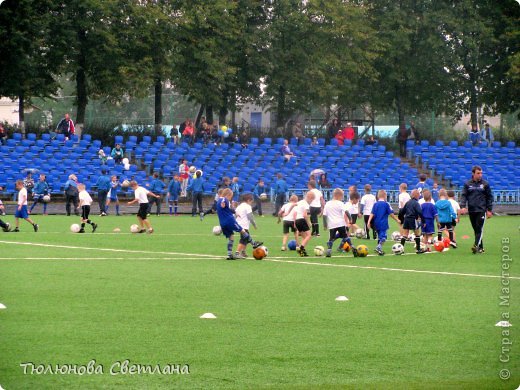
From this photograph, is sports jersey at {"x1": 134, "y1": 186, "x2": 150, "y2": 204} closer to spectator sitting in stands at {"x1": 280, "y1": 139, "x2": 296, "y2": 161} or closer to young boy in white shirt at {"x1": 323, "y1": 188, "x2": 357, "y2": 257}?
young boy in white shirt at {"x1": 323, "y1": 188, "x2": 357, "y2": 257}

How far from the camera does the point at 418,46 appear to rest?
63406 mm

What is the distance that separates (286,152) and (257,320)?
132 ft

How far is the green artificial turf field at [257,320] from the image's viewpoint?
37.7ft

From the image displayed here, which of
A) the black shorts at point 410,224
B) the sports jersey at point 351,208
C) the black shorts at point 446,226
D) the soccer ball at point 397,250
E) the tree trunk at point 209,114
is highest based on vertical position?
the tree trunk at point 209,114

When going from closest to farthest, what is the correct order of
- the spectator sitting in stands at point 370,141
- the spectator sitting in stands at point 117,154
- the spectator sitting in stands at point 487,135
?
the spectator sitting in stands at point 117,154 → the spectator sitting in stands at point 370,141 → the spectator sitting in stands at point 487,135

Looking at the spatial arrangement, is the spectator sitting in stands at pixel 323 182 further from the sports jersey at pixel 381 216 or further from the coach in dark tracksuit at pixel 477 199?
the coach in dark tracksuit at pixel 477 199

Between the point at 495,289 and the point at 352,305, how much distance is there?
3577 millimetres

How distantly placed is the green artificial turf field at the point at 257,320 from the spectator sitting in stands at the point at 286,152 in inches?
1121

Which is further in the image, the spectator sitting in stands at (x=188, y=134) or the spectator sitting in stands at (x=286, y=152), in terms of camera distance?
the spectator sitting in stands at (x=188, y=134)

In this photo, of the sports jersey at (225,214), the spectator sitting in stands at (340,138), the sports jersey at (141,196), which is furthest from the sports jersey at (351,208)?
the spectator sitting in stands at (340,138)

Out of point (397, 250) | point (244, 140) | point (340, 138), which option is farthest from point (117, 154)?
point (397, 250)

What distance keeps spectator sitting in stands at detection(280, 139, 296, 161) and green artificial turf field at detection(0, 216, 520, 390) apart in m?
28.5

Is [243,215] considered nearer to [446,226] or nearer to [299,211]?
[299,211]

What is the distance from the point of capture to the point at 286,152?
55062 mm
